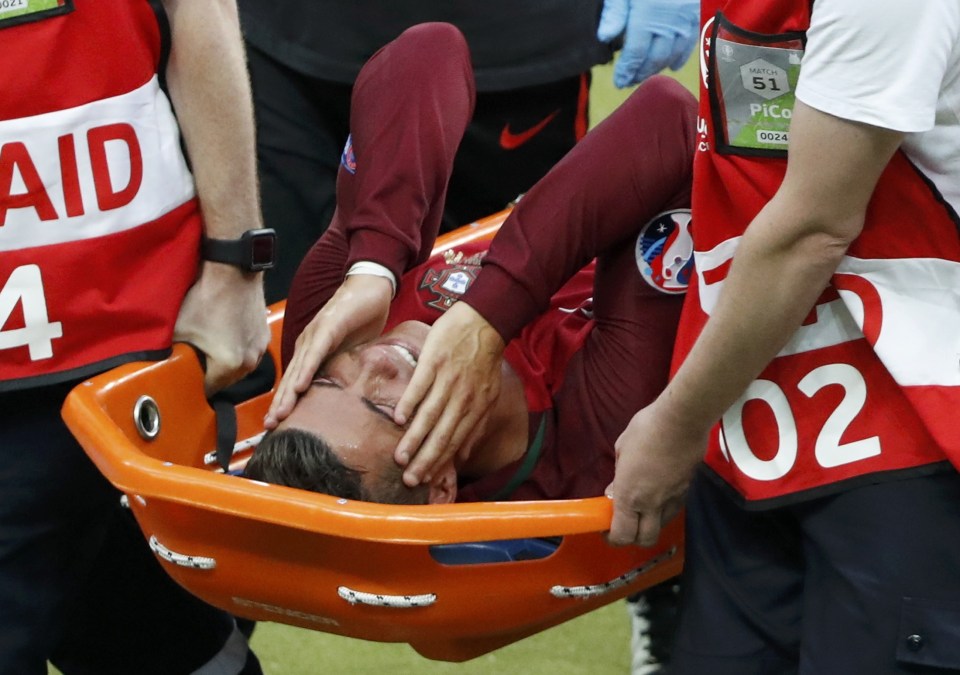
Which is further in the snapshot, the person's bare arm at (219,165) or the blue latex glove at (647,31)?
the blue latex glove at (647,31)

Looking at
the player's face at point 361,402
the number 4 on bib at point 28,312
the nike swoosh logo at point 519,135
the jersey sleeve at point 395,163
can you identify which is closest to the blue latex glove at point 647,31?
the nike swoosh logo at point 519,135

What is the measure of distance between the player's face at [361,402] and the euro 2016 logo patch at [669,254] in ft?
0.88

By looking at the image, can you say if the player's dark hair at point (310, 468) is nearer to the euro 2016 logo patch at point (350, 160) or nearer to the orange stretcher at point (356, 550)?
the orange stretcher at point (356, 550)

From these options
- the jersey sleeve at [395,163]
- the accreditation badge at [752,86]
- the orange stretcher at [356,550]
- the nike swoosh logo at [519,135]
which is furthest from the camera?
the nike swoosh logo at [519,135]

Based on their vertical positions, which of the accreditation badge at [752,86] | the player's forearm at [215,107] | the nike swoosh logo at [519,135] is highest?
the accreditation badge at [752,86]

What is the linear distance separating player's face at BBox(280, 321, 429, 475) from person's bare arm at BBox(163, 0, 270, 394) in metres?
0.11

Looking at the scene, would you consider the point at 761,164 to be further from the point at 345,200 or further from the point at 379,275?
the point at 345,200

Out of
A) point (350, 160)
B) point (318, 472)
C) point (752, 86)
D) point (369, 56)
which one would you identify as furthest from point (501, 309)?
point (369, 56)

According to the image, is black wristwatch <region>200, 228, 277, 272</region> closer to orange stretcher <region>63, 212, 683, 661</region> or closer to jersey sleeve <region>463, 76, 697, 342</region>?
orange stretcher <region>63, 212, 683, 661</region>

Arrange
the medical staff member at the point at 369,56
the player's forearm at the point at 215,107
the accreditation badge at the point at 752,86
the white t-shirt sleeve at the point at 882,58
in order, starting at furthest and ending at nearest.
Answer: the medical staff member at the point at 369,56 < the player's forearm at the point at 215,107 < the accreditation badge at the point at 752,86 < the white t-shirt sleeve at the point at 882,58

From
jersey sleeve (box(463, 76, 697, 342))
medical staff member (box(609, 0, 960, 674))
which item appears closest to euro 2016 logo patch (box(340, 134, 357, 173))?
jersey sleeve (box(463, 76, 697, 342))

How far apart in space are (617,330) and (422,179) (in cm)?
31

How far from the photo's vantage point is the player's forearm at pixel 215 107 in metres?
1.39

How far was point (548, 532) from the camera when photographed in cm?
124
